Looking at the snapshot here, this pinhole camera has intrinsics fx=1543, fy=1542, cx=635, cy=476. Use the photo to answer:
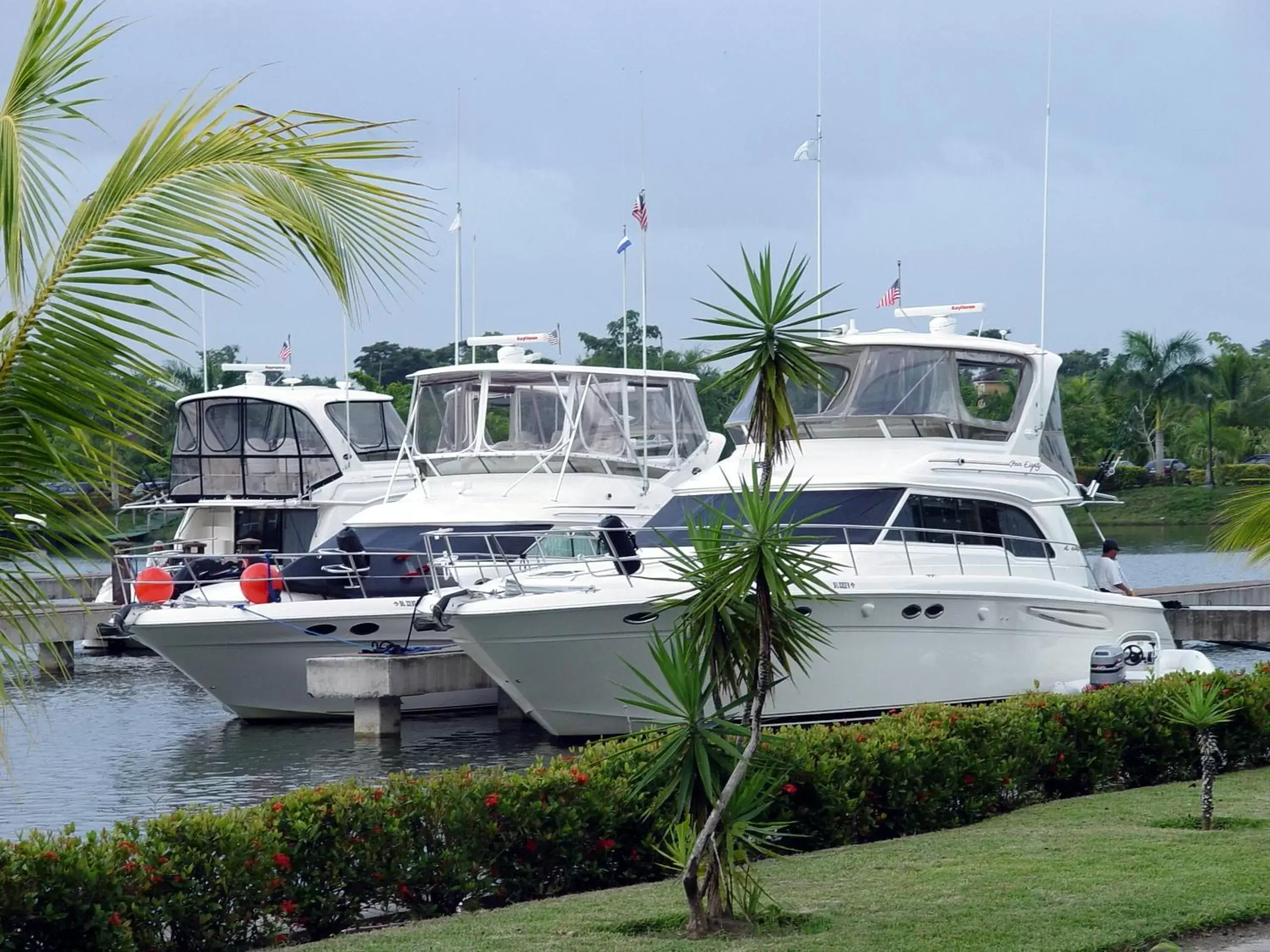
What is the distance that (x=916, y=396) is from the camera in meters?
19.0

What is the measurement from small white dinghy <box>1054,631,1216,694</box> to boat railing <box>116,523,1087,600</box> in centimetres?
128

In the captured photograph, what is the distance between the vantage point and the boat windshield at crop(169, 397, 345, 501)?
29328 mm

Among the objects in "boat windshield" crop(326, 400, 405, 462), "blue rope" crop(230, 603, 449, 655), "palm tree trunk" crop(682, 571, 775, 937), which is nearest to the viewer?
"palm tree trunk" crop(682, 571, 775, 937)

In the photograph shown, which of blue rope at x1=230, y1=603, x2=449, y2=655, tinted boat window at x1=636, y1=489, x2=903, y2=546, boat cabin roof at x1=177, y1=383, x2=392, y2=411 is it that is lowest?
blue rope at x1=230, y1=603, x2=449, y2=655

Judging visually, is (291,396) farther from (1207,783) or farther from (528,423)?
(1207,783)

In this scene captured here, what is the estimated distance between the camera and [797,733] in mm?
10273

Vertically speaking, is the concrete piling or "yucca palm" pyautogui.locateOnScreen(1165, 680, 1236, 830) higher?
"yucca palm" pyautogui.locateOnScreen(1165, 680, 1236, 830)

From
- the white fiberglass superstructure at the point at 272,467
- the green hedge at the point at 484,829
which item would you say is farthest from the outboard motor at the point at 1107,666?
the white fiberglass superstructure at the point at 272,467

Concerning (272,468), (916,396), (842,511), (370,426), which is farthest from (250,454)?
(842,511)

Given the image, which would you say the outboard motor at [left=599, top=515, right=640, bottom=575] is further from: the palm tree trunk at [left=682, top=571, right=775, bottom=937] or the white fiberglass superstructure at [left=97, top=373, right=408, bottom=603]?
the white fiberglass superstructure at [left=97, top=373, right=408, bottom=603]

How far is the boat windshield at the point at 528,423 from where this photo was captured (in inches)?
966

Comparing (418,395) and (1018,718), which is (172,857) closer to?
(1018,718)

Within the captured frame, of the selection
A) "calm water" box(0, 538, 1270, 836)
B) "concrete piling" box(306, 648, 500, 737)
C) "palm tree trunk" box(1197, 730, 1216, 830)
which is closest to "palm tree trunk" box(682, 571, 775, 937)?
"palm tree trunk" box(1197, 730, 1216, 830)

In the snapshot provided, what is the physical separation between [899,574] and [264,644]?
925 cm
